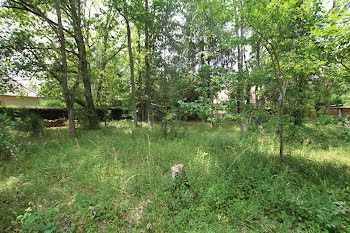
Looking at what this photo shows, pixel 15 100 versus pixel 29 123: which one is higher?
pixel 15 100

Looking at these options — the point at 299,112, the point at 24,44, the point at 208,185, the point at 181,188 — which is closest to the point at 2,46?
the point at 24,44

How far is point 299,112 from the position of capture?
4551mm

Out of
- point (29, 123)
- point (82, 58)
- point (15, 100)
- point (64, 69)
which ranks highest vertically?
point (82, 58)

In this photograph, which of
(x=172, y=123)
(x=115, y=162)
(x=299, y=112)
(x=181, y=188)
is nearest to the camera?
(x=181, y=188)

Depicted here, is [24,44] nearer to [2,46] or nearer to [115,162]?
[2,46]

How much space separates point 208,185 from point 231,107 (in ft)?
5.54

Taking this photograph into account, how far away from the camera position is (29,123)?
6.53 meters

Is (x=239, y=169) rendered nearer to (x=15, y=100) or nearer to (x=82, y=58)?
(x=82, y=58)

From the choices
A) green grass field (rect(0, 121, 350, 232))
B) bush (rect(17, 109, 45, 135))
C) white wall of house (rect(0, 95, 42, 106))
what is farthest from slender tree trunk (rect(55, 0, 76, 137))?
white wall of house (rect(0, 95, 42, 106))

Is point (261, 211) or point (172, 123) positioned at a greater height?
point (172, 123)

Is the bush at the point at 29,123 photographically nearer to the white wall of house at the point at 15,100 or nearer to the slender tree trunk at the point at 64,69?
the slender tree trunk at the point at 64,69

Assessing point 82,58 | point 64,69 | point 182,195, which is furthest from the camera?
point 82,58

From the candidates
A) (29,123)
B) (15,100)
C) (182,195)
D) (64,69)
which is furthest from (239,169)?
(15,100)

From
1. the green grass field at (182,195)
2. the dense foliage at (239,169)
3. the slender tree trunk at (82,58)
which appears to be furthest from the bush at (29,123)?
the green grass field at (182,195)
